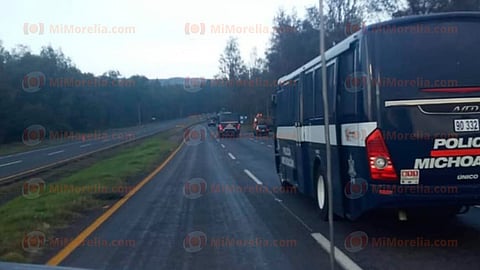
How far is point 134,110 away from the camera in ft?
349

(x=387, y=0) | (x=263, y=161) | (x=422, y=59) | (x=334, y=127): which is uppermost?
(x=387, y=0)

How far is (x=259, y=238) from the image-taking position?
990cm

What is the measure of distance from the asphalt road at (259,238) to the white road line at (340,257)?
15 mm

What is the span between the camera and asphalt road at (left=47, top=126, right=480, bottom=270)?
819 cm

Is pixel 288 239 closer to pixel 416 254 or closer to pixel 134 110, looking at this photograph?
pixel 416 254

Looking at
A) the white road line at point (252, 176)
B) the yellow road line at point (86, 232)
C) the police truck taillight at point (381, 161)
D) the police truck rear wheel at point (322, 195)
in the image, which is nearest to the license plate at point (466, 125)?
the police truck taillight at point (381, 161)

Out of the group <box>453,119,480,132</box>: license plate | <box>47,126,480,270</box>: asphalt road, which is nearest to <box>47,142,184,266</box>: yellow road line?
<box>47,126,480,270</box>: asphalt road

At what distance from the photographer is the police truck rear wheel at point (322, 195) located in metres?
11.3

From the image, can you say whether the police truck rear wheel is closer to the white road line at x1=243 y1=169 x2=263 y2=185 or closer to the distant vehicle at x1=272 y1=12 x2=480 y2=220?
the distant vehicle at x1=272 y1=12 x2=480 y2=220

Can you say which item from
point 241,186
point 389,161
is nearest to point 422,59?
point 389,161

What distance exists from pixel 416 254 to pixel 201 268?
285 centimetres

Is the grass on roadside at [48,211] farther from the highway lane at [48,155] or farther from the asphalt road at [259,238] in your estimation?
the highway lane at [48,155]

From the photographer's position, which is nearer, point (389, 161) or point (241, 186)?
point (389, 161)

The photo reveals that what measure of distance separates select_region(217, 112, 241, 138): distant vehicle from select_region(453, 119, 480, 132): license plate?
183 feet
